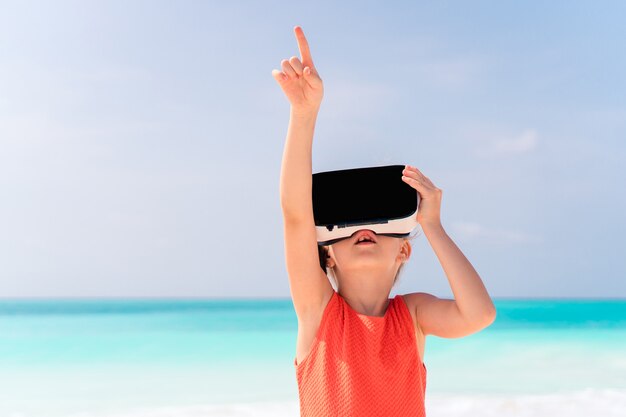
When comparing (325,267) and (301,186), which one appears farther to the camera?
(325,267)

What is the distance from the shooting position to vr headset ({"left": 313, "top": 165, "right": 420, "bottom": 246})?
6.76 feet

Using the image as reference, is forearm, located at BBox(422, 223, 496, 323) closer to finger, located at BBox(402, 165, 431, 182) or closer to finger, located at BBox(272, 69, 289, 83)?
finger, located at BBox(402, 165, 431, 182)

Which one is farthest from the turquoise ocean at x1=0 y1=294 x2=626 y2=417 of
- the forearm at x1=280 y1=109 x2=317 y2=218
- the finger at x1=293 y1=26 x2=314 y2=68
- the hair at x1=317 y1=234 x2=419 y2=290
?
the finger at x1=293 y1=26 x2=314 y2=68

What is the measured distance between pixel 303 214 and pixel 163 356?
8.87m

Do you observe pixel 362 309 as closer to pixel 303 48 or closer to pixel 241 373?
pixel 303 48

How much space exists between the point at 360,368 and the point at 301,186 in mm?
525

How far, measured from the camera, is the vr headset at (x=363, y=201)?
2.06m

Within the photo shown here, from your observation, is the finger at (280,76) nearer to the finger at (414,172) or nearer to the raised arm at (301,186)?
the raised arm at (301,186)

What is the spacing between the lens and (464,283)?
2.03 meters

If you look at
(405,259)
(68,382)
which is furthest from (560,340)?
(405,259)

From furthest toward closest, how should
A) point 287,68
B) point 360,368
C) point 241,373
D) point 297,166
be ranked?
point 241,373, point 360,368, point 297,166, point 287,68

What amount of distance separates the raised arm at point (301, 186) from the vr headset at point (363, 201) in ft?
0.32

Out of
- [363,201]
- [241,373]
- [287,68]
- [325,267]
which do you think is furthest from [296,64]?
[241,373]

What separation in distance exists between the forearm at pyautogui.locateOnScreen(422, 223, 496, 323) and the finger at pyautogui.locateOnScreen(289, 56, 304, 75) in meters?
0.64
